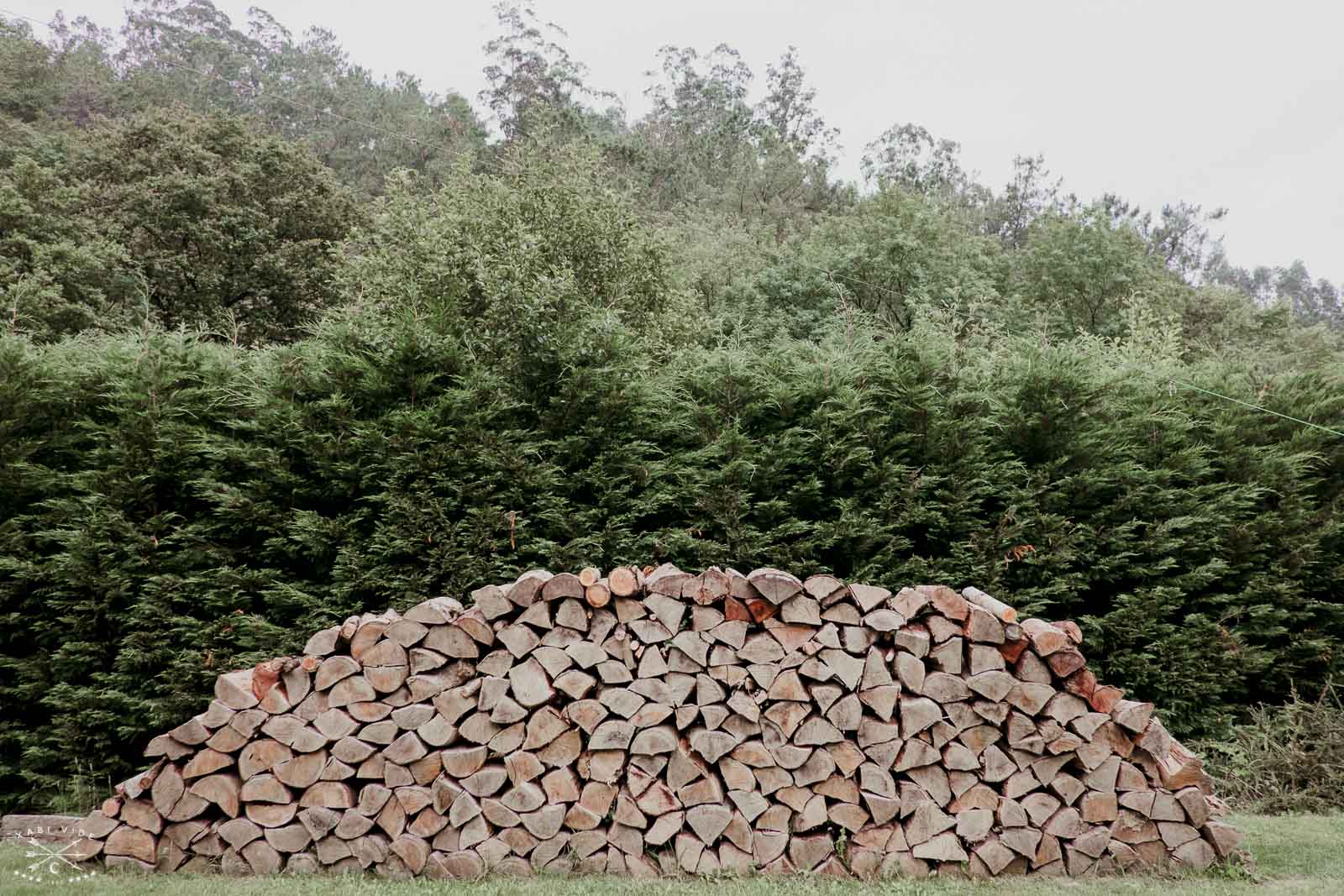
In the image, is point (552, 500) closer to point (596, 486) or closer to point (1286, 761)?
point (596, 486)

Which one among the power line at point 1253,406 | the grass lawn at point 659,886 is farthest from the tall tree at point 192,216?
the power line at point 1253,406

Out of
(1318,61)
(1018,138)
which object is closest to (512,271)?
(1318,61)

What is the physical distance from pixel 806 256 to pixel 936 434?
46.5ft

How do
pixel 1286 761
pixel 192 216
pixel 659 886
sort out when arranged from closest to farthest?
1. pixel 659 886
2. pixel 1286 761
3. pixel 192 216

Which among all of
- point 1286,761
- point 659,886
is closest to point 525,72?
point 1286,761

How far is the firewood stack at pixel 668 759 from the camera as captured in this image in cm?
376

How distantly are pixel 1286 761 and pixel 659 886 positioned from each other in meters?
3.98

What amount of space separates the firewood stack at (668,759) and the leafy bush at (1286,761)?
1653 millimetres

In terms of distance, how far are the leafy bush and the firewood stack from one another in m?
1.65

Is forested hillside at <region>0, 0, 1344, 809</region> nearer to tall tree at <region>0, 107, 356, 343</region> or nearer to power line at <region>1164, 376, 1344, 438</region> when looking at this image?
power line at <region>1164, 376, 1344, 438</region>

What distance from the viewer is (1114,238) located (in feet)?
69.8

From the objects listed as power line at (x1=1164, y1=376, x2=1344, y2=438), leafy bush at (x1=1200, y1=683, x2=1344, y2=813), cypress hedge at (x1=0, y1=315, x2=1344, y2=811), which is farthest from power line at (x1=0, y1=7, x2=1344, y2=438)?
leafy bush at (x1=1200, y1=683, x2=1344, y2=813)

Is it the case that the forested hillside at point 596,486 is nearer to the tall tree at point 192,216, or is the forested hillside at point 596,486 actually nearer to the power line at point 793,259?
the power line at point 793,259

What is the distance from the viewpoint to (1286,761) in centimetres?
521
